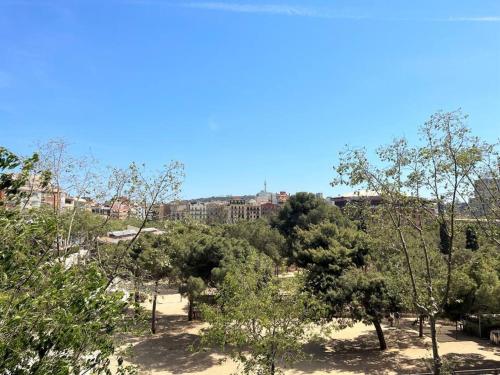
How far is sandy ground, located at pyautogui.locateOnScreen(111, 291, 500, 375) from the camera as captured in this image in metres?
17.5

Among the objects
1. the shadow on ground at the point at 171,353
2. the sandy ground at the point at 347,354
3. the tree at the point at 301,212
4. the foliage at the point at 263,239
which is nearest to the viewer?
the sandy ground at the point at 347,354

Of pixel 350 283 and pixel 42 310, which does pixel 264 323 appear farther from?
pixel 42 310

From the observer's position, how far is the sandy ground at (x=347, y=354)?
1755 centimetres

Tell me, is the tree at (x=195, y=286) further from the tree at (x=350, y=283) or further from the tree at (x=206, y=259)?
the tree at (x=350, y=283)

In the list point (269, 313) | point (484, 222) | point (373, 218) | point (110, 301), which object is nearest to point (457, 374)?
point (484, 222)

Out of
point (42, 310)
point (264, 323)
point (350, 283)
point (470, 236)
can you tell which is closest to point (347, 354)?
point (350, 283)

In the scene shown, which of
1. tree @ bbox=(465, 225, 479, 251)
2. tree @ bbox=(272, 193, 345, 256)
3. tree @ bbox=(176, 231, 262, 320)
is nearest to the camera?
tree @ bbox=(465, 225, 479, 251)

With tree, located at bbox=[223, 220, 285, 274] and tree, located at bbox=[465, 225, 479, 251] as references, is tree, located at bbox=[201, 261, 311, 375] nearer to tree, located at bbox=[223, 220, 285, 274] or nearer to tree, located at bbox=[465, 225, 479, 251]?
tree, located at bbox=[465, 225, 479, 251]

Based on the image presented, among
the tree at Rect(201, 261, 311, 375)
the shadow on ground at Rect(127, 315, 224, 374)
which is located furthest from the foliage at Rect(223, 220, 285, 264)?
the tree at Rect(201, 261, 311, 375)

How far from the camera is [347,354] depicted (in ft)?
65.3

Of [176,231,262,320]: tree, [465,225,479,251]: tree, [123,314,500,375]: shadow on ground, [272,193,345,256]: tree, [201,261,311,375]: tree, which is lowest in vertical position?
[123,314,500,375]: shadow on ground

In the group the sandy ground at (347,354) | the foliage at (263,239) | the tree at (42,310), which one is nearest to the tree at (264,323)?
the sandy ground at (347,354)

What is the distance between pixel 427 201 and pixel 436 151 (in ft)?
5.81

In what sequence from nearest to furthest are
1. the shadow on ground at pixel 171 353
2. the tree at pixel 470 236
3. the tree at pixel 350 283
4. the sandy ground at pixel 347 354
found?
the tree at pixel 470 236 → the sandy ground at pixel 347 354 → the shadow on ground at pixel 171 353 → the tree at pixel 350 283
